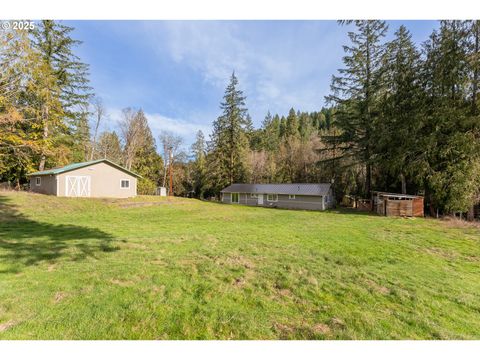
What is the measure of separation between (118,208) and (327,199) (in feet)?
63.8

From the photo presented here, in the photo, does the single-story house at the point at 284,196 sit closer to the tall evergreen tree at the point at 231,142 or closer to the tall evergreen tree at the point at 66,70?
the tall evergreen tree at the point at 231,142

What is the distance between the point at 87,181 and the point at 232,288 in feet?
64.6

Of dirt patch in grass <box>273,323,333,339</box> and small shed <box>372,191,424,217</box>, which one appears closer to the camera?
dirt patch in grass <box>273,323,333,339</box>

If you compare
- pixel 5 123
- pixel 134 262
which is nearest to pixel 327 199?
pixel 134 262

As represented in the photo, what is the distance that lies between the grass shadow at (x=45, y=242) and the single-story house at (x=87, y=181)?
8340 millimetres

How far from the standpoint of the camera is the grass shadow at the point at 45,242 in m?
5.25

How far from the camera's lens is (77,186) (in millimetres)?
18094

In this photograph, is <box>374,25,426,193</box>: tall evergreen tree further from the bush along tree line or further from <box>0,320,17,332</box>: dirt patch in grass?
<box>0,320,17,332</box>: dirt patch in grass

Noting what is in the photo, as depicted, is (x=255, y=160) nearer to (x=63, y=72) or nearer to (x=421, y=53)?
(x=421, y=53)

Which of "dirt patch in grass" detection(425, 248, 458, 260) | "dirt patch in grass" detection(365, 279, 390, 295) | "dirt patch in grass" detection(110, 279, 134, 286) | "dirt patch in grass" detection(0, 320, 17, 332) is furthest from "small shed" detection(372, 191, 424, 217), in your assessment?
"dirt patch in grass" detection(0, 320, 17, 332)

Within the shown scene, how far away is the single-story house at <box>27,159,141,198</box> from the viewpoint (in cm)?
1755

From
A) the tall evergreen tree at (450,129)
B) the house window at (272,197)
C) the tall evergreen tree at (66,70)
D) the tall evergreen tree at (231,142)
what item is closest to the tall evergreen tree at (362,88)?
the tall evergreen tree at (450,129)

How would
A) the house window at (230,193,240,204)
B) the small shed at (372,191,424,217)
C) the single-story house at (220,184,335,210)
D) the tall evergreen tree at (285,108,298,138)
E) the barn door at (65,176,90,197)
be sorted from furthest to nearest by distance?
1. the tall evergreen tree at (285,108,298,138)
2. the house window at (230,193,240,204)
3. the single-story house at (220,184,335,210)
4. the barn door at (65,176,90,197)
5. the small shed at (372,191,424,217)

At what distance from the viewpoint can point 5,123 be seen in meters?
7.33
